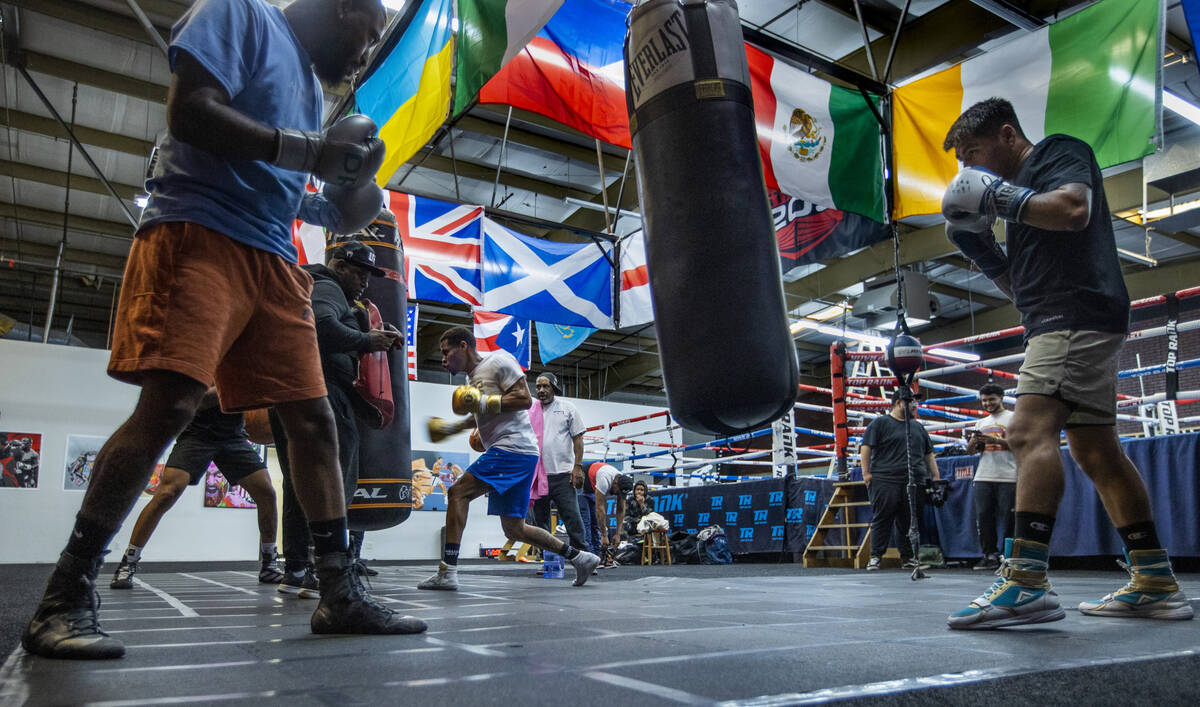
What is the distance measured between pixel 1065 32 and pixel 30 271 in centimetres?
1529

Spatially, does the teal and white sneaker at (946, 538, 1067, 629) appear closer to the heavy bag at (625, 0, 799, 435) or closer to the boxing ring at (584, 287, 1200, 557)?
the boxing ring at (584, 287, 1200, 557)

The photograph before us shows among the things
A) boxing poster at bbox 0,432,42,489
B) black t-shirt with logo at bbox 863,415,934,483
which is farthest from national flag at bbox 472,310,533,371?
boxing poster at bbox 0,432,42,489

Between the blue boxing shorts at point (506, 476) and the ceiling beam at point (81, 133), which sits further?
the ceiling beam at point (81, 133)

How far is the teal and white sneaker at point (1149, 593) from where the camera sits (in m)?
2.18

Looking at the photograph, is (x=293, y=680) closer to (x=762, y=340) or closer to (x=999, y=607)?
(x=762, y=340)

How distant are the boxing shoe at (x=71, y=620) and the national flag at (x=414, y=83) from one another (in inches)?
125

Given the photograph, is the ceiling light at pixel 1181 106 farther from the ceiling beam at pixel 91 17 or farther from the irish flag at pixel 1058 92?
the ceiling beam at pixel 91 17

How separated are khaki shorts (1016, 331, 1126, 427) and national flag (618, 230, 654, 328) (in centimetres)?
483

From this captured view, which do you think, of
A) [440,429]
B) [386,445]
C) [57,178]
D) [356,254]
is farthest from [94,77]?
[386,445]

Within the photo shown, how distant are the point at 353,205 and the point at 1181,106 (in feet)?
27.0

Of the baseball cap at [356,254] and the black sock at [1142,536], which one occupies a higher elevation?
the baseball cap at [356,254]

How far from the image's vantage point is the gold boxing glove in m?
3.78

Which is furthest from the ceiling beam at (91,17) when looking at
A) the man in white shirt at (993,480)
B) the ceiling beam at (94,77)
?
the man in white shirt at (993,480)

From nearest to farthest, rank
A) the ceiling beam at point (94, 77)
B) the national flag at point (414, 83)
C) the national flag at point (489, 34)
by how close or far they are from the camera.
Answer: the national flag at point (489, 34) < the national flag at point (414, 83) < the ceiling beam at point (94, 77)
